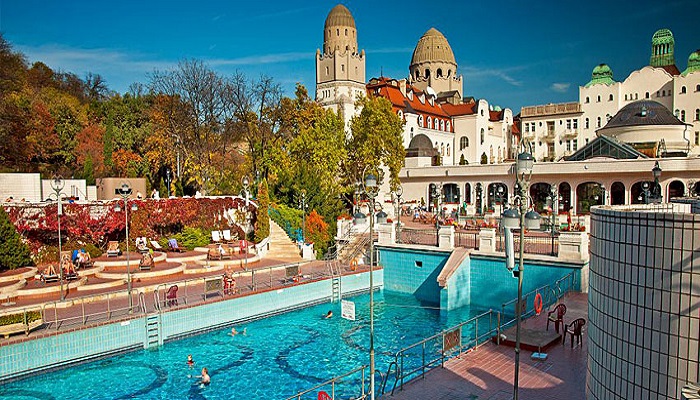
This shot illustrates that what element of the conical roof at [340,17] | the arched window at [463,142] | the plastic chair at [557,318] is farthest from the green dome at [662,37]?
the plastic chair at [557,318]

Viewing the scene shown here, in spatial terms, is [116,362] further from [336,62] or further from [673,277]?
[336,62]

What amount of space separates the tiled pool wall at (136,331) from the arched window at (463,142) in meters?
51.3

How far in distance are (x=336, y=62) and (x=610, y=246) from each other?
160 ft

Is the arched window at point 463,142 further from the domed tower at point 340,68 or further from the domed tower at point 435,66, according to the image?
the domed tower at point 340,68

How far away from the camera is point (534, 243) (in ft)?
79.9

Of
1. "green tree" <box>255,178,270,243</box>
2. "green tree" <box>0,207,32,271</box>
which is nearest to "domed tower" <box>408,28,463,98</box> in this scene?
"green tree" <box>255,178,270,243</box>

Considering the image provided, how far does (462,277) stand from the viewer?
2355 centimetres

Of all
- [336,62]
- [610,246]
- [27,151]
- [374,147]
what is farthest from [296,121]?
[610,246]

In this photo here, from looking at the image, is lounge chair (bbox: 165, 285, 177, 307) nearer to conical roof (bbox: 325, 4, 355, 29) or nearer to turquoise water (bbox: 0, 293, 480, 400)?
turquoise water (bbox: 0, 293, 480, 400)

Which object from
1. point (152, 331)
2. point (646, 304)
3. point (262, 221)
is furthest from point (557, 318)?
point (262, 221)

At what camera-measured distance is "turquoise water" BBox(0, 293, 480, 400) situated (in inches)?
545

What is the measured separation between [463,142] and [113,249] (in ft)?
178

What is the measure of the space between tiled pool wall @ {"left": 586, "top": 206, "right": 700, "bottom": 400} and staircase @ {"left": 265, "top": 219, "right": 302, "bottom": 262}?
73.9ft

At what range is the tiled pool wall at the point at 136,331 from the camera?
14.4 meters
